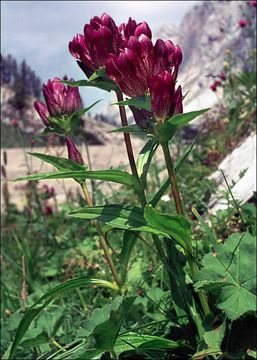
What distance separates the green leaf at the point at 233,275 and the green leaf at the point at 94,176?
29cm

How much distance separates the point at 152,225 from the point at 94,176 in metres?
0.16

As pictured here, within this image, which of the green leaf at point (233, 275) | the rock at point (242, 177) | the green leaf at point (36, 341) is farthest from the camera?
the rock at point (242, 177)

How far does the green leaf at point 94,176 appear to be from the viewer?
122 cm

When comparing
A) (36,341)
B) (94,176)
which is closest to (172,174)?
(94,176)

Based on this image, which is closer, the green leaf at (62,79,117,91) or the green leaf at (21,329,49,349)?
the green leaf at (62,79,117,91)

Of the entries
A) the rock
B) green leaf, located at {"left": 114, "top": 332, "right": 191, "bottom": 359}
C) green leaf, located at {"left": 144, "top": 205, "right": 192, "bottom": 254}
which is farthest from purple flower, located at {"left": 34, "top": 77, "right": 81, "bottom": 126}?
the rock

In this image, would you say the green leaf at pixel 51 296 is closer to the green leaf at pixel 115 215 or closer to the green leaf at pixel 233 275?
the green leaf at pixel 115 215

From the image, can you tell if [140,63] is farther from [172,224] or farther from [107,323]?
[107,323]

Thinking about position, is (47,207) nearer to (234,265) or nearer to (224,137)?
(224,137)

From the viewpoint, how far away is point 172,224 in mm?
1199

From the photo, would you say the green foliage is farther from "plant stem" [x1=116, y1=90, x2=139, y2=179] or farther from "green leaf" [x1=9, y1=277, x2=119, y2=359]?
"green leaf" [x1=9, y1=277, x2=119, y2=359]

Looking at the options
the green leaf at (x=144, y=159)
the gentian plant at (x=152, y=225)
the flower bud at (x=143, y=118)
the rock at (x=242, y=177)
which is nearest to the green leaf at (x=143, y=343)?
the gentian plant at (x=152, y=225)

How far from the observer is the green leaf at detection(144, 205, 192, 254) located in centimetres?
117

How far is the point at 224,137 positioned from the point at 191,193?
74.7 inches
